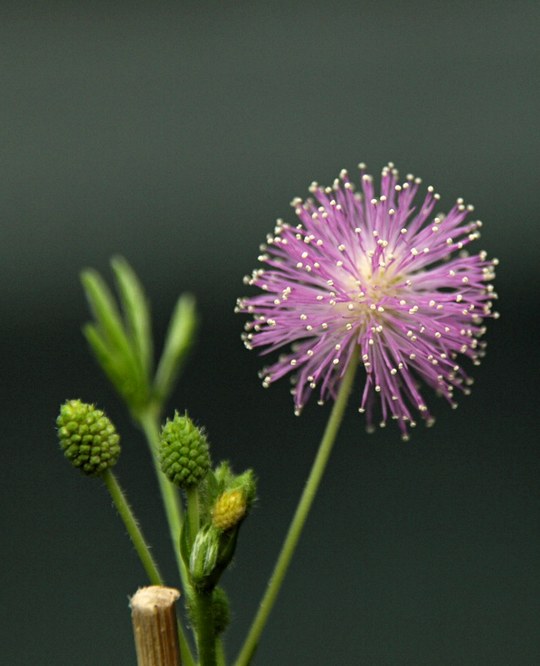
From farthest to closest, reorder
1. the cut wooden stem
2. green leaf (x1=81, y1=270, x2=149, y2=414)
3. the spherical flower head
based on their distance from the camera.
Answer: green leaf (x1=81, y1=270, x2=149, y2=414)
the spherical flower head
the cut wooden stem

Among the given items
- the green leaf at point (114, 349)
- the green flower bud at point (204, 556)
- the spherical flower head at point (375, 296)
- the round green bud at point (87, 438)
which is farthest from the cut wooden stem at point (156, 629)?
the green leaf at point (114, 349)

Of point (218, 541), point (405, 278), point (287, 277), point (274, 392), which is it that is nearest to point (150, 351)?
point (287, 277)

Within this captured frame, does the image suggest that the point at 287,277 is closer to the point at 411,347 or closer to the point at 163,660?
the point at 411,347

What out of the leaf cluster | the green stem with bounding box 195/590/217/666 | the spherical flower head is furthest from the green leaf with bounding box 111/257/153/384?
the green stem with bounding box 195/590/217/666

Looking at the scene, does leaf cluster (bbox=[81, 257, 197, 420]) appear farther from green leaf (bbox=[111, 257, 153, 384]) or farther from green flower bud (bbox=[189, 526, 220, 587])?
green flower bud (bbox=[189, 526, 220, 587])

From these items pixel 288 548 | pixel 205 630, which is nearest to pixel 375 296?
pixel 288 548

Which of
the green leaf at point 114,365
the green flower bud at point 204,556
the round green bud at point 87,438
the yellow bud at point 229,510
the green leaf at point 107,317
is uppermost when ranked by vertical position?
the green leaf at point 107,317

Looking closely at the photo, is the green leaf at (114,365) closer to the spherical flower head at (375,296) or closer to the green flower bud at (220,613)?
the spherical flower head at (375,296)

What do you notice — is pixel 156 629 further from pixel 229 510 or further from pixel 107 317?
pixel 107 317
